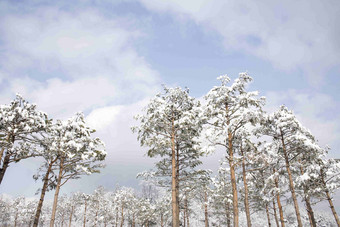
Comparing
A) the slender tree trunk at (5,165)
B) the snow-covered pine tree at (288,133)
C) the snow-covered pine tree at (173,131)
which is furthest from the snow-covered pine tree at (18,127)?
the snow-covered pine tree at (288,133)

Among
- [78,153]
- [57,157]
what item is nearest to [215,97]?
[78,153]

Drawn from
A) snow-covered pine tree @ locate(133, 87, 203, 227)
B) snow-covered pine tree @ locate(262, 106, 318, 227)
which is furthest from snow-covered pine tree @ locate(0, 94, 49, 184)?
snow-covered pine tree @ locate(262, 106, 318, 227)

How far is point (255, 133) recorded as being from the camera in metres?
16.8

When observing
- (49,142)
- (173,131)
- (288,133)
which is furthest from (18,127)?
(288,133)

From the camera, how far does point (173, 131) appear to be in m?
16.7

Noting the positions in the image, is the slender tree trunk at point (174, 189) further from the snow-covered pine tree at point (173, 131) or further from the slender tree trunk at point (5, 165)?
the slender tree trunk at point (5, 165)

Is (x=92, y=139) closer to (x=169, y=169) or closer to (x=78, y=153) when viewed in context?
(x=78, y=153)

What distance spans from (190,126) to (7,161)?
13177mm

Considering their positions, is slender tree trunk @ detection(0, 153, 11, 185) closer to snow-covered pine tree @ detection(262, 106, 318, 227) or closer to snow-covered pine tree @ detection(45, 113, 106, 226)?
snow-covered pine tree @ detection(45, 113, 106, 226)

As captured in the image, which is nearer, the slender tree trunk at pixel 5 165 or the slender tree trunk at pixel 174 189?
the slender tree trunk at pixel 174 189

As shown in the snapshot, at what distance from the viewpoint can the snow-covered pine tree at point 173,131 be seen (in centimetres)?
1552

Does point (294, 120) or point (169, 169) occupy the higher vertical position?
point (294, 120)

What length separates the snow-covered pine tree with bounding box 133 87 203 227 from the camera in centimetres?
1552

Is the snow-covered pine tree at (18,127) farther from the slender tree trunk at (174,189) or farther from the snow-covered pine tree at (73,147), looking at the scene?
the slender tree trunk at (174,189)
